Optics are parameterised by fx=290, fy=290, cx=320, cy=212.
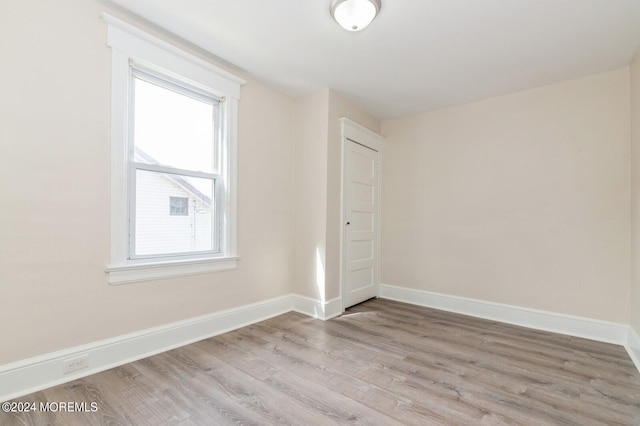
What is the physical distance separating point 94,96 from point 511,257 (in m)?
4.28

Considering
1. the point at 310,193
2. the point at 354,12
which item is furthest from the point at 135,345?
the point at 354,12

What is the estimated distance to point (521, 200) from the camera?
130 inches

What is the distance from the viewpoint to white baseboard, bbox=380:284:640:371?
273cm

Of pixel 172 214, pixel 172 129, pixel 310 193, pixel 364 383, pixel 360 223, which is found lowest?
pixel 364 383

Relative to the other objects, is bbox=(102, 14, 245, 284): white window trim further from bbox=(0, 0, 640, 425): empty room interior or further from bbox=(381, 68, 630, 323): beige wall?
bbox=(381, 68, 630, 323): beige wall

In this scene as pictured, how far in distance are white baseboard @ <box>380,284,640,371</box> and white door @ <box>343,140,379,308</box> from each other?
498 mm

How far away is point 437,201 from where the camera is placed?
393cm

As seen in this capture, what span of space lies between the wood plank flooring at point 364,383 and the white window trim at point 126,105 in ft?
2.27

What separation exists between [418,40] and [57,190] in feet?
9.66

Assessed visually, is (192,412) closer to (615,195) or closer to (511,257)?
(511,257)

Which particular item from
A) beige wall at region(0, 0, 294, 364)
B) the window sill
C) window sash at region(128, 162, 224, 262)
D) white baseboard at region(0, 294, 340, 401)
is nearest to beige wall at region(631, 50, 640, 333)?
white baseboard at region(0, 294, 340, 401)

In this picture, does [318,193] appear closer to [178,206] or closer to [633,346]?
[178,206]

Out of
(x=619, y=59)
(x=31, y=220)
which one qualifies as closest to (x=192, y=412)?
(x=31, y=220)

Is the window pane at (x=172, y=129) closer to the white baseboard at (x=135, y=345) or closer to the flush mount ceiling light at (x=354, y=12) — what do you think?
the white baseboard at (x=135, y=345)
